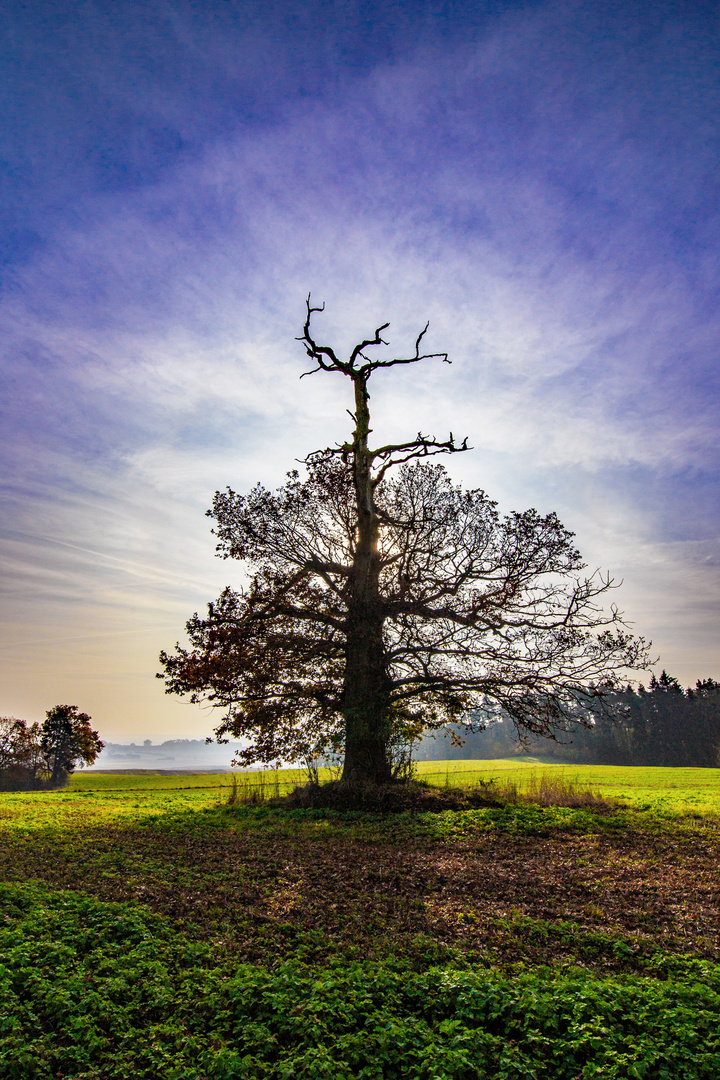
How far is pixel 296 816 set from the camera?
15578 millimetres

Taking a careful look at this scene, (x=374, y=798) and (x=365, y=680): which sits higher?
(x=365, y=680)

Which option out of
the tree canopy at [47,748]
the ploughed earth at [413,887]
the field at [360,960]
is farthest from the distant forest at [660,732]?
the field at [360,960]

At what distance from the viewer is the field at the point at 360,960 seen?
429cm

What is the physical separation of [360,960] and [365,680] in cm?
1281

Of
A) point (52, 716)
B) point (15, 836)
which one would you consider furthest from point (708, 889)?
point (52, 716)

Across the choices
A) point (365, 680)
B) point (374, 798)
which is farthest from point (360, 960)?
point (365, 680)

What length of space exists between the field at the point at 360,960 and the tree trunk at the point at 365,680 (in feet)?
21.3

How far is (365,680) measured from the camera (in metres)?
18.8

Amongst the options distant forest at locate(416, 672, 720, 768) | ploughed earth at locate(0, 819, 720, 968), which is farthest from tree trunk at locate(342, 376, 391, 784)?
distant forest at locate(416, 672, 720, 768)

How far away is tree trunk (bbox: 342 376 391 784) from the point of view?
18250 mm

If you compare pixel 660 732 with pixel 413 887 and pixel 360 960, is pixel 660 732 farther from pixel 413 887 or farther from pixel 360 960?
pixel 360 960

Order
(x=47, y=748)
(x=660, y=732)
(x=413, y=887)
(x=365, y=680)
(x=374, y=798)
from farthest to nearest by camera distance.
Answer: (x=660, y=732) < (x=47, y=748) < (x=365, y=680) < (x=374, y=798) < (x=413, y=887)

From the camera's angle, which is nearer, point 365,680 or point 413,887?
point 413,887

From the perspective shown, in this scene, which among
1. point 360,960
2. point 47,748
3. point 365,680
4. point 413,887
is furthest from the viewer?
point 47,748
